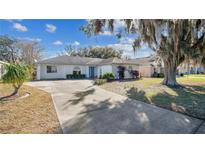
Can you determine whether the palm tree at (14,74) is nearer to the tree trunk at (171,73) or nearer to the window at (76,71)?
the tree trunk at (171,73)

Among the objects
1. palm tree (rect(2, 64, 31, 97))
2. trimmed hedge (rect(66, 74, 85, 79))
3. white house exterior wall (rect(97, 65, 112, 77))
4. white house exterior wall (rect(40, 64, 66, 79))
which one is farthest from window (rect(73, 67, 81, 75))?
palm tree (rect(2, 64, 31, 97))

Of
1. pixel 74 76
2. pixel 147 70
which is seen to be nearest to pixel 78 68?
pixel 74 76

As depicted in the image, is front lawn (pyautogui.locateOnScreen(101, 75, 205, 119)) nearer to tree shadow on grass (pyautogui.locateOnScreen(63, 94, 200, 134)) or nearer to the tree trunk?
tree shadow on grass (pyautogui.locateOnScreen(63, 94, 200, 134))

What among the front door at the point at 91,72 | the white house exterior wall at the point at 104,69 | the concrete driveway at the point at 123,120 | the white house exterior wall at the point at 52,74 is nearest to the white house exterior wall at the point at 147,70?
the white house exterior wall at the point at 104,69

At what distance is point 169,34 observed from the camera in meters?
10.7

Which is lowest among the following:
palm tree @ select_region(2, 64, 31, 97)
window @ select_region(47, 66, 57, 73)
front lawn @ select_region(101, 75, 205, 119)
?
front lawn @ select_region(101, 75, 205, 119)

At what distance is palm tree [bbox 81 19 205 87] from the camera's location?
10.2 meters

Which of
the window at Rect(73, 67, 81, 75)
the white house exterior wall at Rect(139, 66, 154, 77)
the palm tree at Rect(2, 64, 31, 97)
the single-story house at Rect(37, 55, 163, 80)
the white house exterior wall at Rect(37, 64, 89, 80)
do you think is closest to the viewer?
the palm tree at Rect(2, 64, 31, 97)

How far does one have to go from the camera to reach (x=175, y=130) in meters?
3.88

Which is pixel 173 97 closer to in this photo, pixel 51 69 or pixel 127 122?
pixel 127 122
